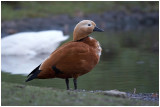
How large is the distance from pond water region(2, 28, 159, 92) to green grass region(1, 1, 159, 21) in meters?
7.71

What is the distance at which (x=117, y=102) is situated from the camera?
19.9 feet

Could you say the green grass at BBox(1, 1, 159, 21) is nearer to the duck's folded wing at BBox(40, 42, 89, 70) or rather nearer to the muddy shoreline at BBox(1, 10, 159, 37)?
the muddy shoreline at BBox(1, 10, 159, 37)

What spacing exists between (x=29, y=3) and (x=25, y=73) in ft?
54.0

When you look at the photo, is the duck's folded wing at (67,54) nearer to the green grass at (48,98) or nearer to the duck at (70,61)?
the duck at (70,61)

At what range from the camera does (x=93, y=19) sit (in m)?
27.2

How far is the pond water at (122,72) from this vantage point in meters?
9.59

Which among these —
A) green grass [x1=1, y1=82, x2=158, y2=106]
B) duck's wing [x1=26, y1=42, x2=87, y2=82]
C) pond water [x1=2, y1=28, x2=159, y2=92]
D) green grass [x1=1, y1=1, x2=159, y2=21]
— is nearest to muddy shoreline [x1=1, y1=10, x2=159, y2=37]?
green grass [x1=1, y1=1, x2=159, y2=21]

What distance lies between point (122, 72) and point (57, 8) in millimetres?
16933

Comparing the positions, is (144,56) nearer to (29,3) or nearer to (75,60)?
(75,60)

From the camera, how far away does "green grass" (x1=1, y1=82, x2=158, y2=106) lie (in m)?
5.72

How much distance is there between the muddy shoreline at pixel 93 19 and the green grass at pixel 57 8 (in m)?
0.44

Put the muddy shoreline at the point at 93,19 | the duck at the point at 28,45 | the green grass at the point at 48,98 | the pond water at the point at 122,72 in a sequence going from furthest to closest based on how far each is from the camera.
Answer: the muddy shoreline at the point at 93,19 → the duck at the point at 28,45 → the pond water at the point at 122,72 → the green grass at the point at 48,98

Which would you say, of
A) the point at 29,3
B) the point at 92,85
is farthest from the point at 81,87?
the point at 29,3

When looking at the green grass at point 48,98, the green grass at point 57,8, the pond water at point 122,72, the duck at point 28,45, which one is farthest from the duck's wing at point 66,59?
the green grass at point 57,8
